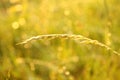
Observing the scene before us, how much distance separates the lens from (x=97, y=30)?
2195mm

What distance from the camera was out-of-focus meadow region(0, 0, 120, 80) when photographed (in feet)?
5.13

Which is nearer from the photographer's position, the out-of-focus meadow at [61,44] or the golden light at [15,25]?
the out-of-focus meadow at [61,44]

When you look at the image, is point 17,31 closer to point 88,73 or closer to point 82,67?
point 82,67

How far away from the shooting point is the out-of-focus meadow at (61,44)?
1.56 meters

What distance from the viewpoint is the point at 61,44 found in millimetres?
1966

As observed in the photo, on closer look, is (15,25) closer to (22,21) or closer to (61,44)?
(22,21)

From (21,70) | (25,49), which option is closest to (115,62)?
(21,70)

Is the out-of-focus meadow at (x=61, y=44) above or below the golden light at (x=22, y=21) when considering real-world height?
below

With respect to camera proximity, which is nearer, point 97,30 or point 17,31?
point 97,30

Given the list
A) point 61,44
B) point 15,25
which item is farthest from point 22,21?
point 61,44

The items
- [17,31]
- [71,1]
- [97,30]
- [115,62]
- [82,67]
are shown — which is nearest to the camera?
[115,62]

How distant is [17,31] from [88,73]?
0.99 m

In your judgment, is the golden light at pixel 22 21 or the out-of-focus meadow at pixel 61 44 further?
the golden light at pixel 22 21

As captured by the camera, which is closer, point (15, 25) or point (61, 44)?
point (61, 44)
